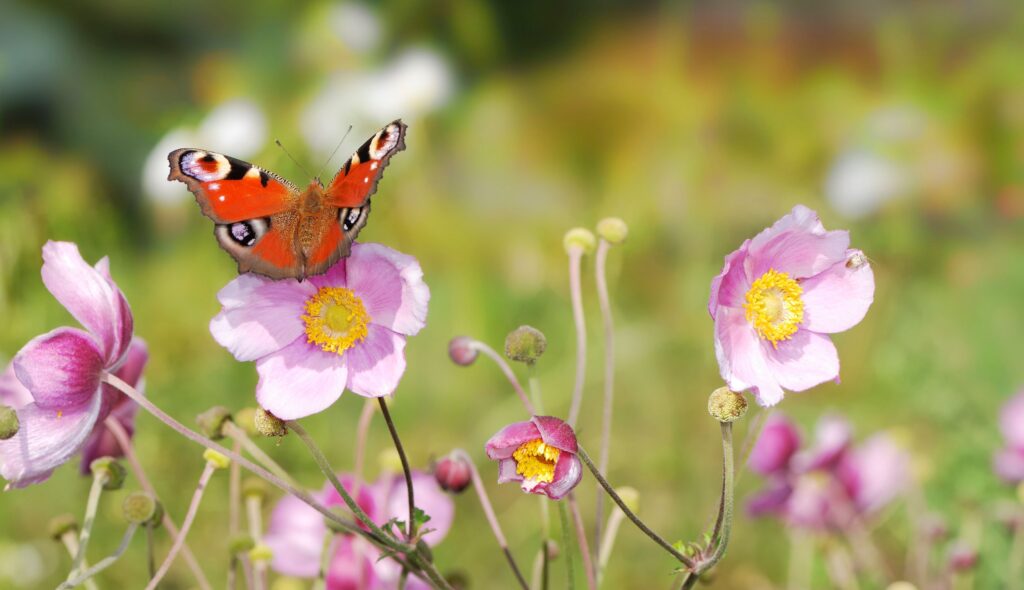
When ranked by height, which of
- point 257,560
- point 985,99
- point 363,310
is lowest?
point 257,560

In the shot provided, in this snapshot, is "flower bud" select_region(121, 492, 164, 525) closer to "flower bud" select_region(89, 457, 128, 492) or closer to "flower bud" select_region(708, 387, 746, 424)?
"flower bud" select_region(89, 457, 128, 492)

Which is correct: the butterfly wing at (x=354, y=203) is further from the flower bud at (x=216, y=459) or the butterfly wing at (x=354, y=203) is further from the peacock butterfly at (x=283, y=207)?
the flower bud at (x=216, y=459)

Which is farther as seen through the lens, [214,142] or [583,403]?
[214,142]

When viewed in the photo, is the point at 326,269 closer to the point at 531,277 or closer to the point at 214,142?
the point at 531,277

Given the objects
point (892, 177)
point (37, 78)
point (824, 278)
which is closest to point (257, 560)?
point (824, 278)

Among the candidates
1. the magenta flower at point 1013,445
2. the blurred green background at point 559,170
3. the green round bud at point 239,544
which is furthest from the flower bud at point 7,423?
the blurred green background at point 559,170

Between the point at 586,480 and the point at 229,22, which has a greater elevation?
the point at 229,22

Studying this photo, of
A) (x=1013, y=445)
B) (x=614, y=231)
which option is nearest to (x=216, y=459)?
(x=614, y=231)
